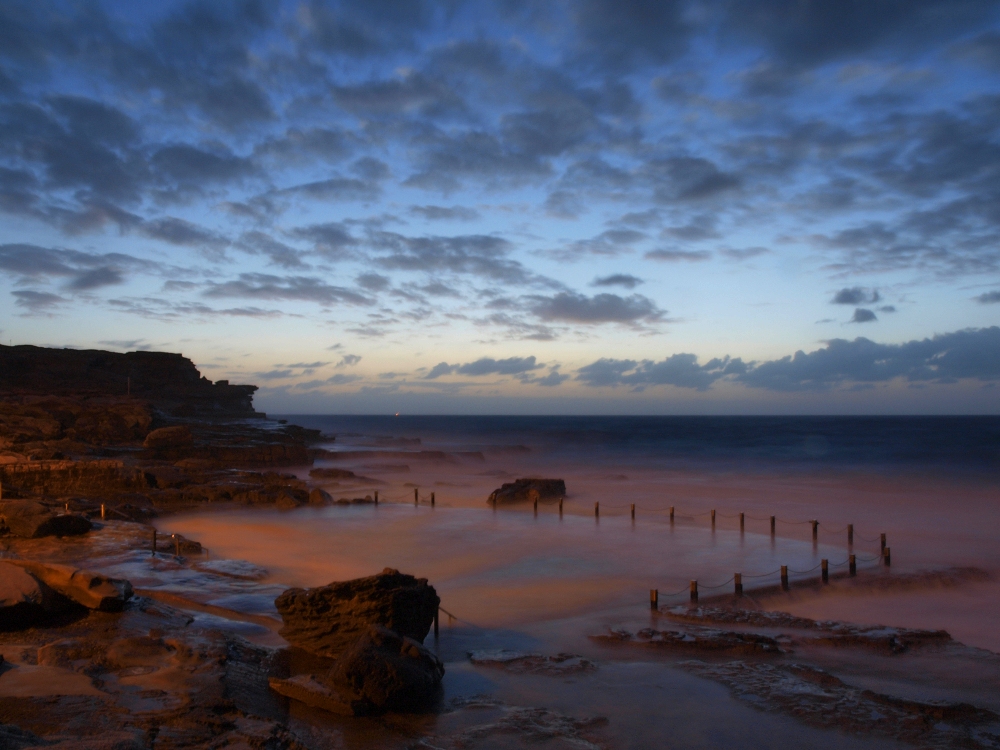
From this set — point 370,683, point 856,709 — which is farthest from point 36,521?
point 856,709

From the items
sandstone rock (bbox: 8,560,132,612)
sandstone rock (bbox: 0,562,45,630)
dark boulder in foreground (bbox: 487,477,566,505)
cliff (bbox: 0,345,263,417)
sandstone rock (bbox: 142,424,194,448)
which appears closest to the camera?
sandstone rock (bbox: 0,562,45,630)

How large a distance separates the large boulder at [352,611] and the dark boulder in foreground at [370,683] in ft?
3.09

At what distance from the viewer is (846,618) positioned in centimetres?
1220

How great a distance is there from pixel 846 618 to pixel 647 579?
4.23 m

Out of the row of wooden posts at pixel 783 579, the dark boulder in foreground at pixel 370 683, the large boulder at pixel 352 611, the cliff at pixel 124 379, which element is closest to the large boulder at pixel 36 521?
the large boulder at pixel 352 611

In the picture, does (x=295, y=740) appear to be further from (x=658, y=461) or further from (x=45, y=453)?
(x=658, y=461)

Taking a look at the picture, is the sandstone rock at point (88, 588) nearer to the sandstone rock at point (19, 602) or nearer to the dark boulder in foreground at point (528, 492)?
the sandstone rock at point (19, 602)

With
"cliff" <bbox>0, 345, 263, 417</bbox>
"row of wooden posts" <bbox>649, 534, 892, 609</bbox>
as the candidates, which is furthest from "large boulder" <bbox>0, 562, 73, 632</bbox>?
"cliff" <bbox>0, 345, 263, 417</bbox>

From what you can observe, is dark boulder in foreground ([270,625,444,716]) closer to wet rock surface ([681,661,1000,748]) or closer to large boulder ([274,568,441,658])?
large boulder ([274,568,441,658])

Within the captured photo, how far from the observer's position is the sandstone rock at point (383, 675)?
7.25 m

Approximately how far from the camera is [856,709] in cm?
776

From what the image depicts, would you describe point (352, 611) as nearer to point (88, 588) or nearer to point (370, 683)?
point (370, 683)

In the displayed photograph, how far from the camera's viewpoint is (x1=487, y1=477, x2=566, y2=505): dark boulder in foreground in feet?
91.5

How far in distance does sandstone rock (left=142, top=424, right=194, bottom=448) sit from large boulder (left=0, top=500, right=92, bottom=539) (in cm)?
2093
